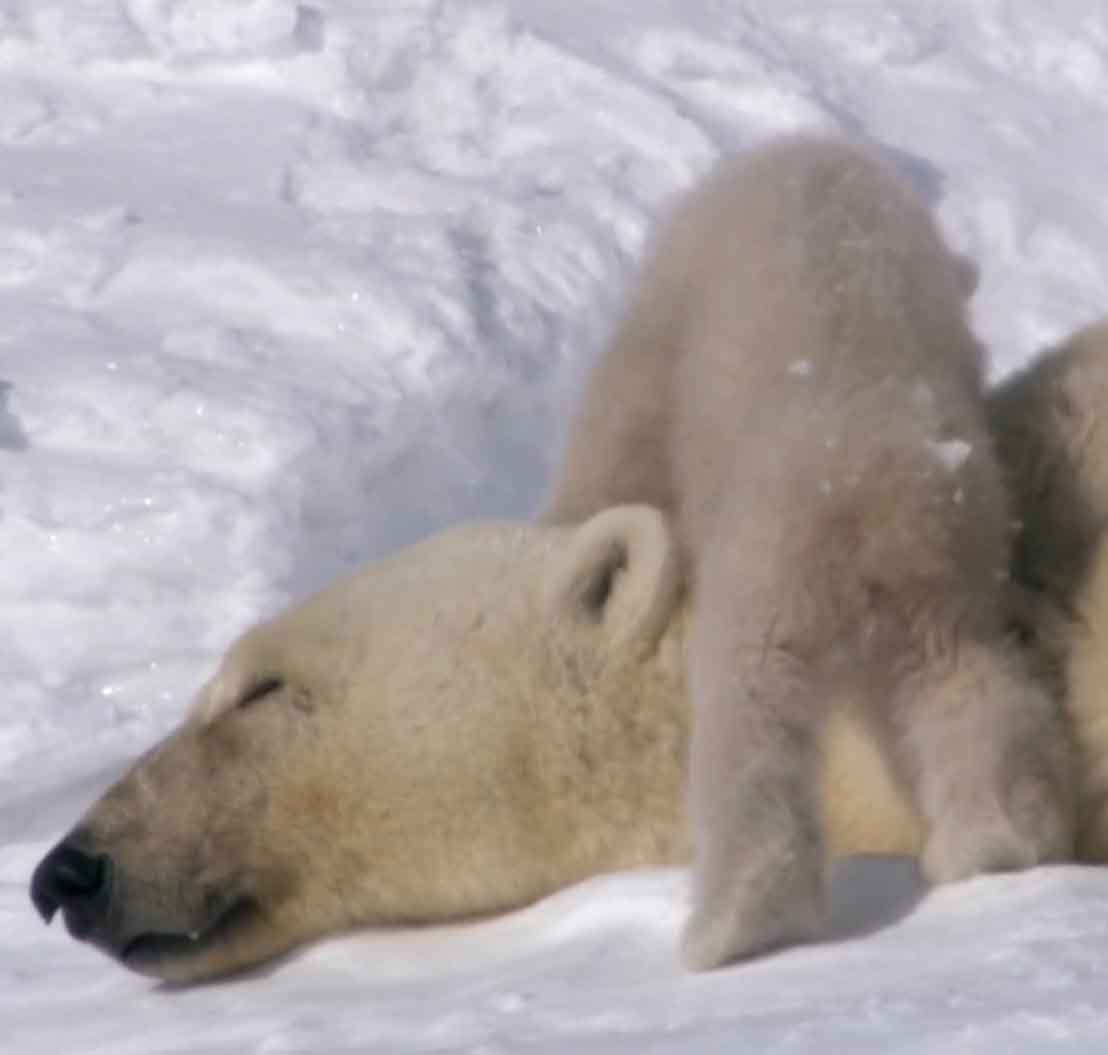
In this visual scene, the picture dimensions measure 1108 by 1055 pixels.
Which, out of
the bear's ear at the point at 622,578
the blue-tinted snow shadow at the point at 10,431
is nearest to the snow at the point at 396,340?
the blue-tinted snow shadow at the point at 10,431

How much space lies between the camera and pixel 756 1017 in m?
2.67

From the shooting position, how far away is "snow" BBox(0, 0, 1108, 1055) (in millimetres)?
2982

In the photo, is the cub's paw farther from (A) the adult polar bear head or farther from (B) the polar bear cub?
(A) the adult polar bear head

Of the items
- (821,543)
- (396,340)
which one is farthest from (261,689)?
(396,340)

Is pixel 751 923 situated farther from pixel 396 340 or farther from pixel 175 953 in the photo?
pixel 396 340

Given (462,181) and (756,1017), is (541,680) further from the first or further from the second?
(462,181)

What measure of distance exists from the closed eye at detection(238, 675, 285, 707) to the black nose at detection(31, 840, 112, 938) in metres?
0.33

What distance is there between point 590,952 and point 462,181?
434 centimetres

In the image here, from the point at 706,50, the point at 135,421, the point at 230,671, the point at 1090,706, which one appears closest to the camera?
the point at 1090,706

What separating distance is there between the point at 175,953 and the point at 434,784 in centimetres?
40

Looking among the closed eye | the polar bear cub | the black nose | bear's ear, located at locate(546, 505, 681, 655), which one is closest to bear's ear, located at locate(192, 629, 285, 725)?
the closed eye

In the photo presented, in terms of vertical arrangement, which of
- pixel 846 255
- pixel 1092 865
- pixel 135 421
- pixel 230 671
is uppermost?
pixel 846 255

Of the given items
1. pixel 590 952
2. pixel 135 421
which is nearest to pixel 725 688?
pixel 590 952

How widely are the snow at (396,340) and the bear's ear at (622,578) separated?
14.1 inches
